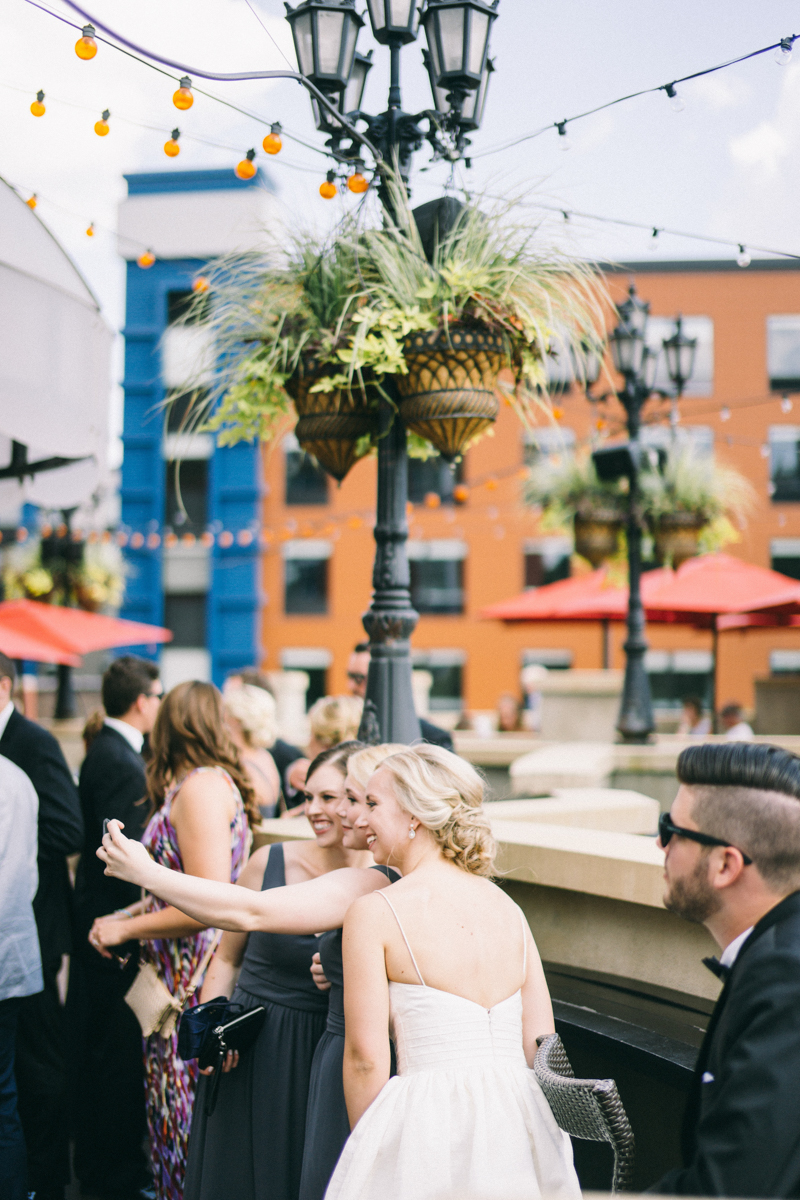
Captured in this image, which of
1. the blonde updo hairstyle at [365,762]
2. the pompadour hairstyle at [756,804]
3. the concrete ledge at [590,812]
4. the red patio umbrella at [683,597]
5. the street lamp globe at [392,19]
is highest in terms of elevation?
the street lamp globe at [392,19]

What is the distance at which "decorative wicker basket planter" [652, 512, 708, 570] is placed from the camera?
9.52 meters

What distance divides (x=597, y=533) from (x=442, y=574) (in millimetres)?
18132

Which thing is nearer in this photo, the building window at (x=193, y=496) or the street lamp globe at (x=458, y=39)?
the street lamp globe at (x=458, y=39)

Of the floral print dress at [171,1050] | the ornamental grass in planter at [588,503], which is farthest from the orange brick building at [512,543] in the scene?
the floral print dress at [171,1050]

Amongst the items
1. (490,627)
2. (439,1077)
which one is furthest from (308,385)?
(490,627)

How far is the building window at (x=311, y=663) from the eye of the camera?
2817 centimetres

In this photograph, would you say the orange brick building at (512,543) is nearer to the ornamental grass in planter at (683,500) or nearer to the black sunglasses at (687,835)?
the ornamental grass in planter at (683,500)

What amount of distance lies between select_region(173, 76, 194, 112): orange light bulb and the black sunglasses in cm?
304

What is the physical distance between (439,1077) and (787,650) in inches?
1058

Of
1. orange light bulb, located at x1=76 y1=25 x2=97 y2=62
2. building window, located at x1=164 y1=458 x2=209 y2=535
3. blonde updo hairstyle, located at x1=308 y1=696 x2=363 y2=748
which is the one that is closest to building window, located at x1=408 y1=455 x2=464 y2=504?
building window, located at x1=164 y1=458 x2=209 y2=535

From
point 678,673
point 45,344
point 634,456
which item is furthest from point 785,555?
point 45,344

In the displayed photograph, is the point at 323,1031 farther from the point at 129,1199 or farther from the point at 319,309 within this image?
the point at 319,309

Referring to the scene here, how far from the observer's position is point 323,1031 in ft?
8.89

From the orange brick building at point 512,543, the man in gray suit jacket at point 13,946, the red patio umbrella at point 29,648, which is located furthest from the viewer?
the orange brick building at point 512,543
